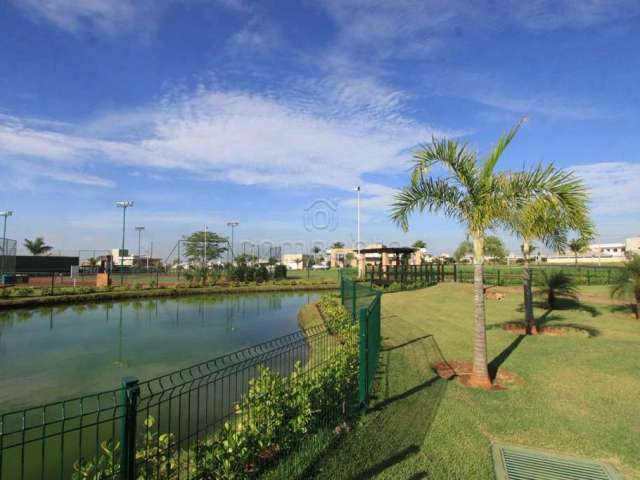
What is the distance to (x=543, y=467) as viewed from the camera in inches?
165

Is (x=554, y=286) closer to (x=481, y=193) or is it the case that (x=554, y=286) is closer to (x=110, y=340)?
(x=481, y=193)

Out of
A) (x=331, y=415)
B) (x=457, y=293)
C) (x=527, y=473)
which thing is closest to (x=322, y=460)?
(x=331, y=415)

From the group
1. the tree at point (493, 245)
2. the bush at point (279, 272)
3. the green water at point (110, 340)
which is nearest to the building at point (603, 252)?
the tree at point (493, 245)

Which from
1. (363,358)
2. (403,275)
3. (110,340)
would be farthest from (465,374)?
(403,275)

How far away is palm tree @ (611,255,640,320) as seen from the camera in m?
12.4

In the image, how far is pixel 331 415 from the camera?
5250 millimetres

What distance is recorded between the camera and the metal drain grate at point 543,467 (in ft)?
13.1

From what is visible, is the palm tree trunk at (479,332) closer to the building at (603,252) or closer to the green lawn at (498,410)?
the green lawn at (498,410)

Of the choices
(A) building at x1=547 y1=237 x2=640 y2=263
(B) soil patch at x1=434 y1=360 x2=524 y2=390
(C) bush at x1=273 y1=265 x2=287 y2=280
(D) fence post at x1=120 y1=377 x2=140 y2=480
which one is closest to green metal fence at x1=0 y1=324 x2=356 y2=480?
(D) fence post at x1=120 y1=377 x2=140 y2=480

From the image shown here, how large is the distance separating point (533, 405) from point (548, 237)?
7386mm

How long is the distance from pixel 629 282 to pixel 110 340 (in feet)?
54.9

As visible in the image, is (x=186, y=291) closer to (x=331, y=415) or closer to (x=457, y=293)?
(x=457, y=293)

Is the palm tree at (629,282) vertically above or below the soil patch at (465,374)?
above

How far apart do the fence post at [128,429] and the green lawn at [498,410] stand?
1991 millimetres
